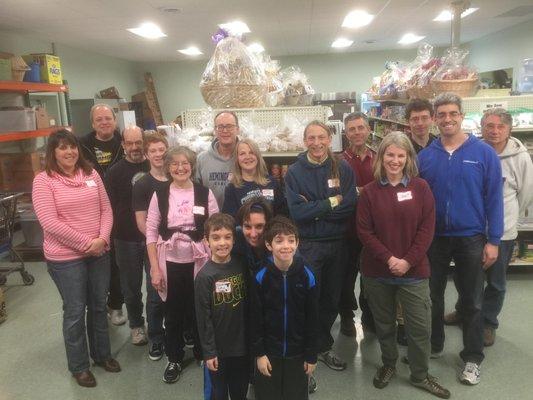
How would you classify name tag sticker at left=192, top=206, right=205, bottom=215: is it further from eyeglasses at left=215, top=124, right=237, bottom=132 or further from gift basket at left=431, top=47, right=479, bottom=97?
gift basket at left=431, top=47, right=479, bottom=97

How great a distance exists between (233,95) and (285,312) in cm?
174

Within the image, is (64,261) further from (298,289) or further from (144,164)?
(298,289)

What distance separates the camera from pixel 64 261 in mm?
2158

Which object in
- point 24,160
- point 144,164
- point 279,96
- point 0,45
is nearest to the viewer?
point 144,164

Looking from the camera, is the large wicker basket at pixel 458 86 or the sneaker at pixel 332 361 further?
the large wicker basket at pixel 458 86

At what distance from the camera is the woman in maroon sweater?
6.50 ft

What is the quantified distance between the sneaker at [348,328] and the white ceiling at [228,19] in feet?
14.6

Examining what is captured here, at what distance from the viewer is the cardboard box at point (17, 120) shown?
482 centimetres

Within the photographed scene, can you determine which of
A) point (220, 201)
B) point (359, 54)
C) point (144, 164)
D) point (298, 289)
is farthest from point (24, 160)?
point (359, 54)

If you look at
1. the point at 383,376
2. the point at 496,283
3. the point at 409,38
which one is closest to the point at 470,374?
the point at 383,376

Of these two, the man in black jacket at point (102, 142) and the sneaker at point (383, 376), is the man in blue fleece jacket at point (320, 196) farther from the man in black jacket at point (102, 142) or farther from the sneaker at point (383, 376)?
Answer: the man in black jacket at point (102, 142)

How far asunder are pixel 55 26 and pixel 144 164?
17.6 ft

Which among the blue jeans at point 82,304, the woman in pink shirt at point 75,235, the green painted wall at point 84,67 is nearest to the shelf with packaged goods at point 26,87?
the green painted wall at point 84,67

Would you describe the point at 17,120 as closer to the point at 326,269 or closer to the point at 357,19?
the point at 326,269
